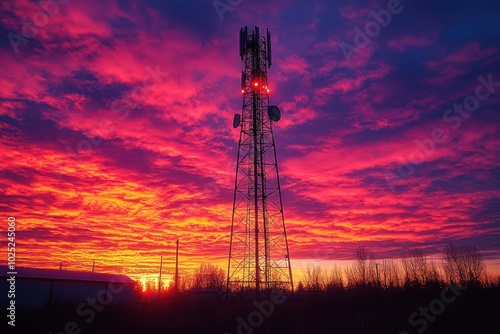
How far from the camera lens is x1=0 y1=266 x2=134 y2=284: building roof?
3614 centimetres

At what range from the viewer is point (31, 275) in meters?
36.8

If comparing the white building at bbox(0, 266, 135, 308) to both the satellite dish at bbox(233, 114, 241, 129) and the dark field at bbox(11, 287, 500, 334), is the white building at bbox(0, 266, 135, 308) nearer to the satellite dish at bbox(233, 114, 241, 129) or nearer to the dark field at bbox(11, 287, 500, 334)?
the dark field at bbox(11, 287, 500, 334)

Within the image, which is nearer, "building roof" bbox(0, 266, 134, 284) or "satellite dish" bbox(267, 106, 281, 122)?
"satellite dish" bbox(267, 106, 281, 122)

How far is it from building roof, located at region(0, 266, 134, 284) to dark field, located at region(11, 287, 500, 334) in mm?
13215

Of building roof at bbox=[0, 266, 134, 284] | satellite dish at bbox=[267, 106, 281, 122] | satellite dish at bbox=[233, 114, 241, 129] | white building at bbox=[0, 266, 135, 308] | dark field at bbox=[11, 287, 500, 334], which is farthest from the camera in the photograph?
building roof at bbox=[0, 266, 134, 284]

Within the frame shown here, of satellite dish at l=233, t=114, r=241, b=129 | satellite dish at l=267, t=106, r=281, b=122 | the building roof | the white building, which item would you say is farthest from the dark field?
satellite dish at l=267, t=106, r=281, b=122

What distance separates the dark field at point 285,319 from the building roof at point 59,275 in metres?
13.2

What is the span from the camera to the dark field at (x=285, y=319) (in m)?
17.0

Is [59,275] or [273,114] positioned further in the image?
[59,275]

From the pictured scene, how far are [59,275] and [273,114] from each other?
95.3ft

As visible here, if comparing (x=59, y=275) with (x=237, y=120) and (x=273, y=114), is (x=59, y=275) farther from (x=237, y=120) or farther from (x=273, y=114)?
(x=273, y=114)

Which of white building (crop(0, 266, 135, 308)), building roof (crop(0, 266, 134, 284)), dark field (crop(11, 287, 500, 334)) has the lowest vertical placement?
dark field (crop(11, 287, 500, 334))

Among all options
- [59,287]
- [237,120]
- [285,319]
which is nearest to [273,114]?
[237,120]

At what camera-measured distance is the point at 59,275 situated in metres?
39.5
